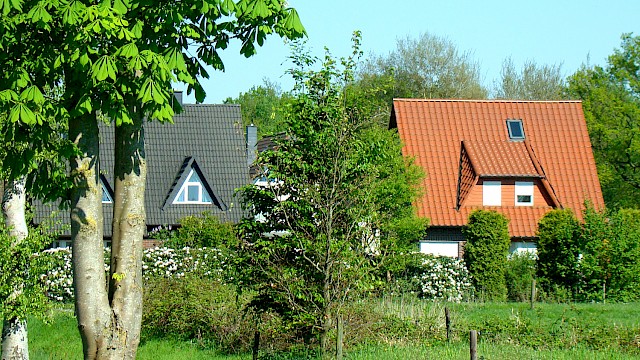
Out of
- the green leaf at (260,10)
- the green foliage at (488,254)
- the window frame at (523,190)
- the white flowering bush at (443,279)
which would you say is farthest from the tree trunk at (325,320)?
the window frame at (523,190)

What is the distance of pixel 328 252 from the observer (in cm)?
1502

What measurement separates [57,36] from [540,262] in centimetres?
2654

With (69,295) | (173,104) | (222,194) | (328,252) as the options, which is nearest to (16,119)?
(173,104)

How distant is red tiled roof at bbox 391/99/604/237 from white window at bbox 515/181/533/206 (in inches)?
10.5

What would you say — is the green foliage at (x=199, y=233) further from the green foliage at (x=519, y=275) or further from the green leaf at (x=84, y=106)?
the green leaf at (x=84, y=106)

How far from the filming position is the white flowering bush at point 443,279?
3194cm

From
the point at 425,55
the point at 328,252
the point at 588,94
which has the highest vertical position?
the point at 425,55

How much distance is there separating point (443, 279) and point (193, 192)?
12.8 metres

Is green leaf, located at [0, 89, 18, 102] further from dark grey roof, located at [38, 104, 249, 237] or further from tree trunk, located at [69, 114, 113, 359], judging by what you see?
dark grey roof, located at [38, 104, 249, 237]

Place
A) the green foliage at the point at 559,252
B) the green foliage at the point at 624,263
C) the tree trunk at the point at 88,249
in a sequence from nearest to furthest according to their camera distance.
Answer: the tree trunk at the point at 88,249 → the green foliage at the point at 624,263 → the green foliage at the point at 559,252

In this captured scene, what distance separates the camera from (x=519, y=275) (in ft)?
107

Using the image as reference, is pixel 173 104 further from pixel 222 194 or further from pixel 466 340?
pixel 222 194

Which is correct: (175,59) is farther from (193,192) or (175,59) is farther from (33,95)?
(193,192)

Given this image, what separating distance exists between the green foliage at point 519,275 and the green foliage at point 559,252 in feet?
1.13
